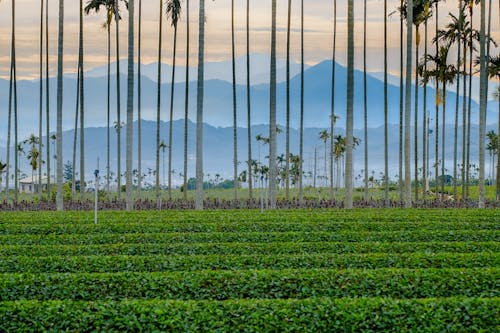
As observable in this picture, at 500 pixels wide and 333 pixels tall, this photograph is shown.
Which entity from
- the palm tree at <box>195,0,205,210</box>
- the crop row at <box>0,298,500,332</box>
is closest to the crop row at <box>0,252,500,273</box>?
the crop row at <box>0,298,500,332</box>

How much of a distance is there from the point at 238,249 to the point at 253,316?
637cm

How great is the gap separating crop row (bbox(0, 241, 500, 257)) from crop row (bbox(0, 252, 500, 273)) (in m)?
1.51

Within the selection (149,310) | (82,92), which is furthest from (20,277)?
(82,92)

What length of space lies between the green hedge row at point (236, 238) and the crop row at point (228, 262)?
3.79 m

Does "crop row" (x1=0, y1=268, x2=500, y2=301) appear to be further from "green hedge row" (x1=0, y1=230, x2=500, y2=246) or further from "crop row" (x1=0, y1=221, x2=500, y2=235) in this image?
"crop row" (x1=0, y1=221, x2=500, y2=235)

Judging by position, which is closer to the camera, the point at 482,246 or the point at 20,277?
the point at 20,277

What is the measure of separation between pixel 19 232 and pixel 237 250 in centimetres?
838

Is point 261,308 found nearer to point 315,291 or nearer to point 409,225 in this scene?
point 315,291

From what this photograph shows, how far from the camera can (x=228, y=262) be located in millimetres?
14469

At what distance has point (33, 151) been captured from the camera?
7769 cm

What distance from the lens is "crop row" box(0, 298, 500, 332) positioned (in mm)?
10070

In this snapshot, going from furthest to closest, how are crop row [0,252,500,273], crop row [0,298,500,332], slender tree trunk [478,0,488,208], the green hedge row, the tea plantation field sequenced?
1. slender tree trunk [478,0,488,208]
2. the green hedge row
3. crop row [0,252,500,273]
4. the tea plantation field
5. crop row [0,298,500,332]

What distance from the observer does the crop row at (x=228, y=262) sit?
1432 cm

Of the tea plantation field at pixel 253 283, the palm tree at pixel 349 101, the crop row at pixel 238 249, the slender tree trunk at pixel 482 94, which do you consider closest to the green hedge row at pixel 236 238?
the tea plantation field at pixel 253 283
